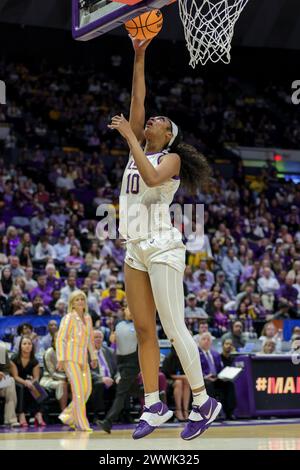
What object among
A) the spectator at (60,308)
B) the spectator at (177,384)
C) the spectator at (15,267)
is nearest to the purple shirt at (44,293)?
Result: the spectator at (15,267)

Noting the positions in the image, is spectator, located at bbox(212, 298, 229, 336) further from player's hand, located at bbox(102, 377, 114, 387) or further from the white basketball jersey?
the white basketball jersey

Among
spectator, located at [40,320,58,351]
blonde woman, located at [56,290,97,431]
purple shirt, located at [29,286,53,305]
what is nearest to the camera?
blonde woman, located at [56,290,97,431]

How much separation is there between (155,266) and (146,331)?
1.52ft

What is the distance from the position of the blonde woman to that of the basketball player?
526 cm

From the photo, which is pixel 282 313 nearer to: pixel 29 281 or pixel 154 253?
pixel 29 281

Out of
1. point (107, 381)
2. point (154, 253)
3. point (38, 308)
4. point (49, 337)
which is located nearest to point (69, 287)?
point (38, 308)

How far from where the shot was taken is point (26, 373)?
12109mm

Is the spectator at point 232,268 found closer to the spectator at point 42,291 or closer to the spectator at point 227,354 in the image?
the spectator at point 227,354

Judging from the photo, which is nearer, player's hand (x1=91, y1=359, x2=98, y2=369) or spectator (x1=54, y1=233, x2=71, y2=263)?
player's hand (x1=91, y1=359, x2=98, y2=369)

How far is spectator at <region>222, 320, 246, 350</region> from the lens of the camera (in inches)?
557

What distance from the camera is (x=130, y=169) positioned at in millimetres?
6180

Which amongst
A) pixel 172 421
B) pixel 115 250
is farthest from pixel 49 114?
pixel 172 421

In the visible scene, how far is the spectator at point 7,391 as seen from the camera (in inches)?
459

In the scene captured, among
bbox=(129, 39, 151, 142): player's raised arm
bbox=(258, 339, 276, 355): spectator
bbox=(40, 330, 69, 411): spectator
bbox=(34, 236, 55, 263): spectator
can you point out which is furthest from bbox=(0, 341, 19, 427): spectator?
bbox=(129, 39, 151, 142): player's raised arm
